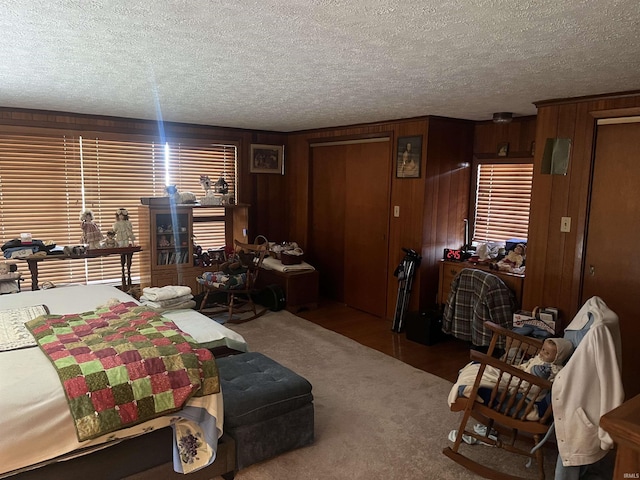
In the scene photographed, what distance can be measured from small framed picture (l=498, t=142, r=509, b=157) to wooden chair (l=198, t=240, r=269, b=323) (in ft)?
8.77

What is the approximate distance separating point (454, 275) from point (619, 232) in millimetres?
1614

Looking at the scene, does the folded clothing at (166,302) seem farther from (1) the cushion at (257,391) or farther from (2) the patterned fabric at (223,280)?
(1) the cushion at (257,391)

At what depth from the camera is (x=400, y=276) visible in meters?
4.76

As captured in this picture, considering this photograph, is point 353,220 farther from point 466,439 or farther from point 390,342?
point 466,439

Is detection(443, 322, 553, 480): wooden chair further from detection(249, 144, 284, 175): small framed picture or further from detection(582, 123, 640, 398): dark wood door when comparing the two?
detection(249, 144, 284, 175): small framed picture

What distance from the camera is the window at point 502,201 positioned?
4672 mm

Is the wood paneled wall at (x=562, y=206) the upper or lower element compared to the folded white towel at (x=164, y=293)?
upper

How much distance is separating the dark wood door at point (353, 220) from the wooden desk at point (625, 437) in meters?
4.22

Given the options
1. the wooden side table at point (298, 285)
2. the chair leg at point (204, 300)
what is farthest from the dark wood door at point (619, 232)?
the chair leg at point (204, 300)

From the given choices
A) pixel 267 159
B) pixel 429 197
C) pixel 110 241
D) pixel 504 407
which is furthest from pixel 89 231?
pixel 504 407

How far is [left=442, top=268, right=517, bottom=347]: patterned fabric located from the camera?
4.00 meters

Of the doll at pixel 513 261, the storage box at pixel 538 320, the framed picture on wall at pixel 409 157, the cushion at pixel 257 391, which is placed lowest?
the cushion at pixel 257 391

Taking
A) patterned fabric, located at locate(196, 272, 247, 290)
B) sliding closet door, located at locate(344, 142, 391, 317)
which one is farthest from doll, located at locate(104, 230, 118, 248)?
sliding closet door, located at locate(344, 142, 391, 317)

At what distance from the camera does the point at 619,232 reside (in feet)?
11.0
